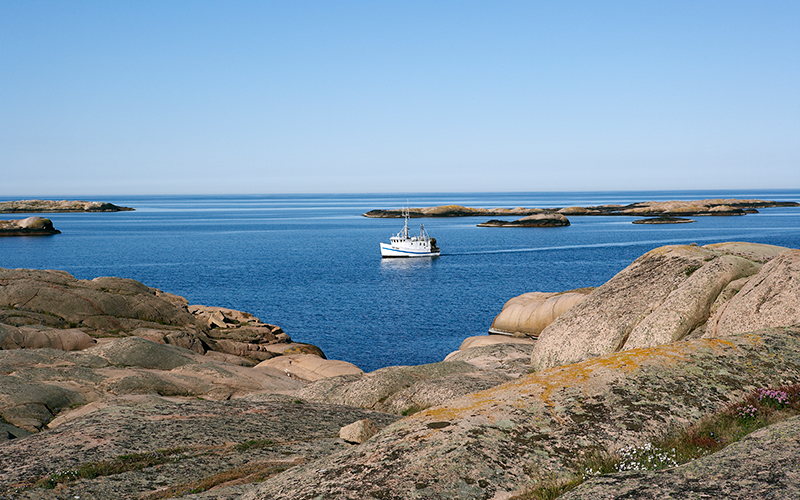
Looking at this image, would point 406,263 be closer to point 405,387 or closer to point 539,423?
point 405,387

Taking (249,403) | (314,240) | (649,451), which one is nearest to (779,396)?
(649,451)

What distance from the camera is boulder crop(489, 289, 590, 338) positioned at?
3312 cm

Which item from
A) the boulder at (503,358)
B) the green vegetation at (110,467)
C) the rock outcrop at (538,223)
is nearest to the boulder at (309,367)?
the boulder at (503,358)

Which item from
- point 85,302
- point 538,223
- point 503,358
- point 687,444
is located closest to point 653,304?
point 503,358

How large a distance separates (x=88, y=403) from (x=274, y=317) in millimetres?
38109

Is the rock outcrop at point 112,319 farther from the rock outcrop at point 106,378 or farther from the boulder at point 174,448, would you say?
the boulder at point 174,448

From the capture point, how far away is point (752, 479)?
5.48 m

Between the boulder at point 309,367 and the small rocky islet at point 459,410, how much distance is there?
3.27 metres

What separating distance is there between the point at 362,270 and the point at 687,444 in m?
82.1

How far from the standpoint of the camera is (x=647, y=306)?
52.5 feet

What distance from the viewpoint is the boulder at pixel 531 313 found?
3312cm

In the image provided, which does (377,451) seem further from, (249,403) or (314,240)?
(314,240)

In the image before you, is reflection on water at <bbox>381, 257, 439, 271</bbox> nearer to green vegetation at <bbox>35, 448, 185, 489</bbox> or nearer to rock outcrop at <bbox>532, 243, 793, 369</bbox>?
rock outcrop at <bbox>532, 243, 793, 369</bbox>

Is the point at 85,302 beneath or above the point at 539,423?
beneath
